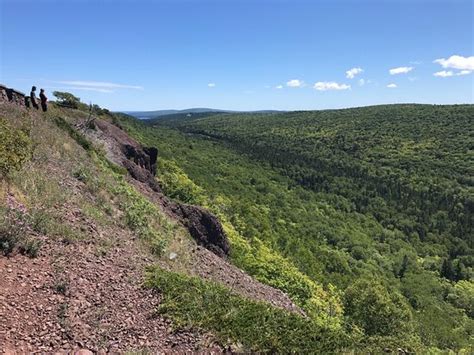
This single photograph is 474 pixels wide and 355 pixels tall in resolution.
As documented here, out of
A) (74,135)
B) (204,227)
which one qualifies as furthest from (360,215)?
(74,135)

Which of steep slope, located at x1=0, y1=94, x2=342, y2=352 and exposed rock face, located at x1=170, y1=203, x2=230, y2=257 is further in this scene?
exposed rock face, located at x1=170, y1=203, x2=230, y2=257

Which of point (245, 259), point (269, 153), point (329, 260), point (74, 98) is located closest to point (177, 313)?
point (245, 259)

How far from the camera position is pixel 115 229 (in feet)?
43.4

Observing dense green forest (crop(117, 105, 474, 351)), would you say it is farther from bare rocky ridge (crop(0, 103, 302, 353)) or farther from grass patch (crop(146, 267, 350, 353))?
bare rocky ridge (crop(0, 103, 302, 353))

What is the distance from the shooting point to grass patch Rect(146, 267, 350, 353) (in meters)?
8.81

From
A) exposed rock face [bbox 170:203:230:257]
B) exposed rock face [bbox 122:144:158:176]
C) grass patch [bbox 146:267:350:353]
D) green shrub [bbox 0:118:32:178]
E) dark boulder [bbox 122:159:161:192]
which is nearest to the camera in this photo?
grass patch [bbox 146:267:350:353]

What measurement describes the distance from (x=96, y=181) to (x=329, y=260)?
43.0 m

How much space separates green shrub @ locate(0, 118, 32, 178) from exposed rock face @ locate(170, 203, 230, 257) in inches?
352

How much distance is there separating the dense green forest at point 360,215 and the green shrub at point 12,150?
35.4ft

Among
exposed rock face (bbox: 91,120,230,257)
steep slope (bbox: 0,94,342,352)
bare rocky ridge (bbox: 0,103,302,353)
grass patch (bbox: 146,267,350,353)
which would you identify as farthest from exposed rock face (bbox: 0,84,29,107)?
grass patch (bbox: 146,267,350,353)

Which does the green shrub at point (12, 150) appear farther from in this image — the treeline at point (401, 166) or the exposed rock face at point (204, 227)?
the treeline at point (401, 166)

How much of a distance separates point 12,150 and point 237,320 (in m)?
8.35

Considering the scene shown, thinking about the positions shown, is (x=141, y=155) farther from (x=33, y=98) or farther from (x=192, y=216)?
(x=192, y=216)

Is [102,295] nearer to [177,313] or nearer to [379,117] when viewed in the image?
[177,313]
